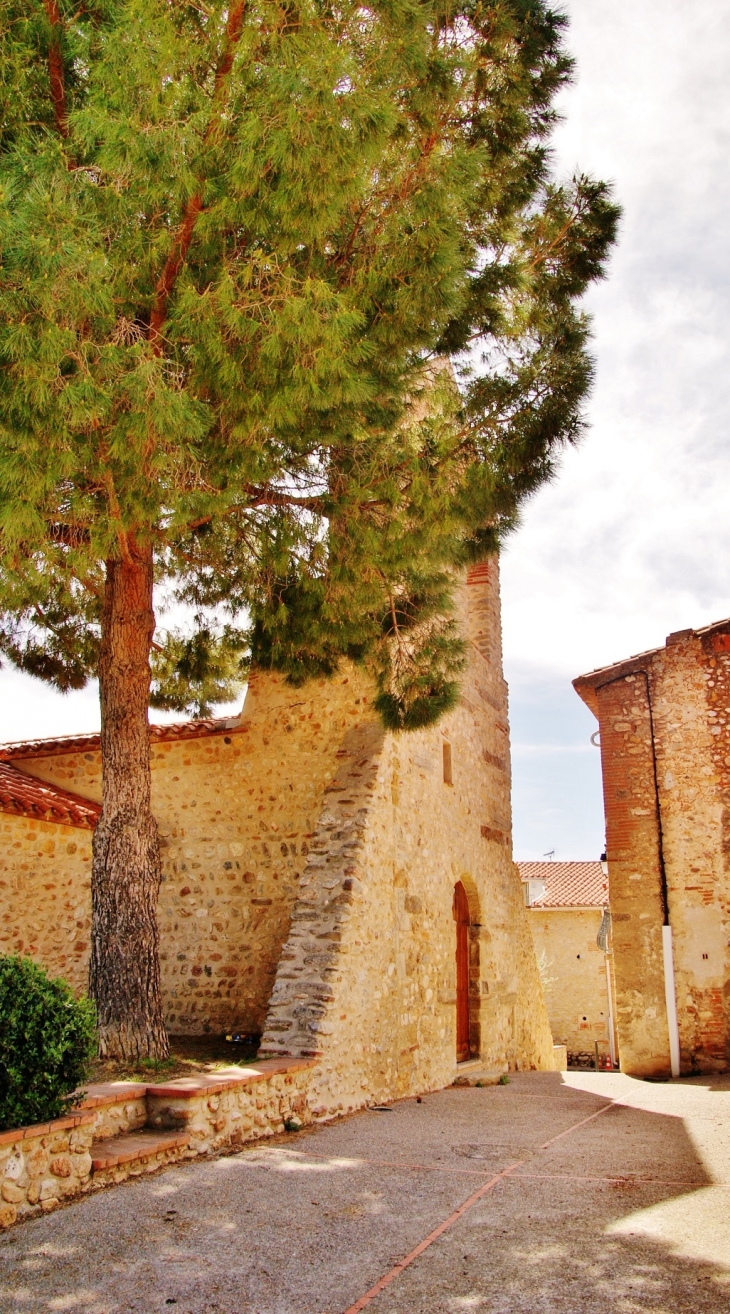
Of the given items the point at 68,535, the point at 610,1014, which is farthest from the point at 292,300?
the point at 610,1014

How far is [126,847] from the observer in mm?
6250

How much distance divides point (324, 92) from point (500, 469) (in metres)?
2.56

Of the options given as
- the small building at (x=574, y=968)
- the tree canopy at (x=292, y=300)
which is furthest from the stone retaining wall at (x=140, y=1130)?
the small building at (x=574, y=968)

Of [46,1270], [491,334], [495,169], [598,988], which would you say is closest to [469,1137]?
[46,1270]

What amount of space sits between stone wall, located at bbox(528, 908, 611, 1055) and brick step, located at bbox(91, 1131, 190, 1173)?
17.1 metres

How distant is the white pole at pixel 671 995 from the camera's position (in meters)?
10.2

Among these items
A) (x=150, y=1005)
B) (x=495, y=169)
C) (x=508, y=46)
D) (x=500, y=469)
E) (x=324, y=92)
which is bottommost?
(x=150, y=1005)

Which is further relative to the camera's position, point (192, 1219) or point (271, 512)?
point (271, 512)

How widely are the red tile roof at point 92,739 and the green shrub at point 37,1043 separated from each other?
5030 millimetres

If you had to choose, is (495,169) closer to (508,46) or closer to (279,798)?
(508,46)

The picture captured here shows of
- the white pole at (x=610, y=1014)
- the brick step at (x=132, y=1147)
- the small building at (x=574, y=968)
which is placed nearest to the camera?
the brick step at (x=132, y=1147)

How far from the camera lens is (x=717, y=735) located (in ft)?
35.5

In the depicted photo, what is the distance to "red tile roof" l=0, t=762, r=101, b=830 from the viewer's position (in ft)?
29.1

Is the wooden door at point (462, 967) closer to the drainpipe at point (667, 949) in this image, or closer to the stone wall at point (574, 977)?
the drainpipe at point (667, 949)
